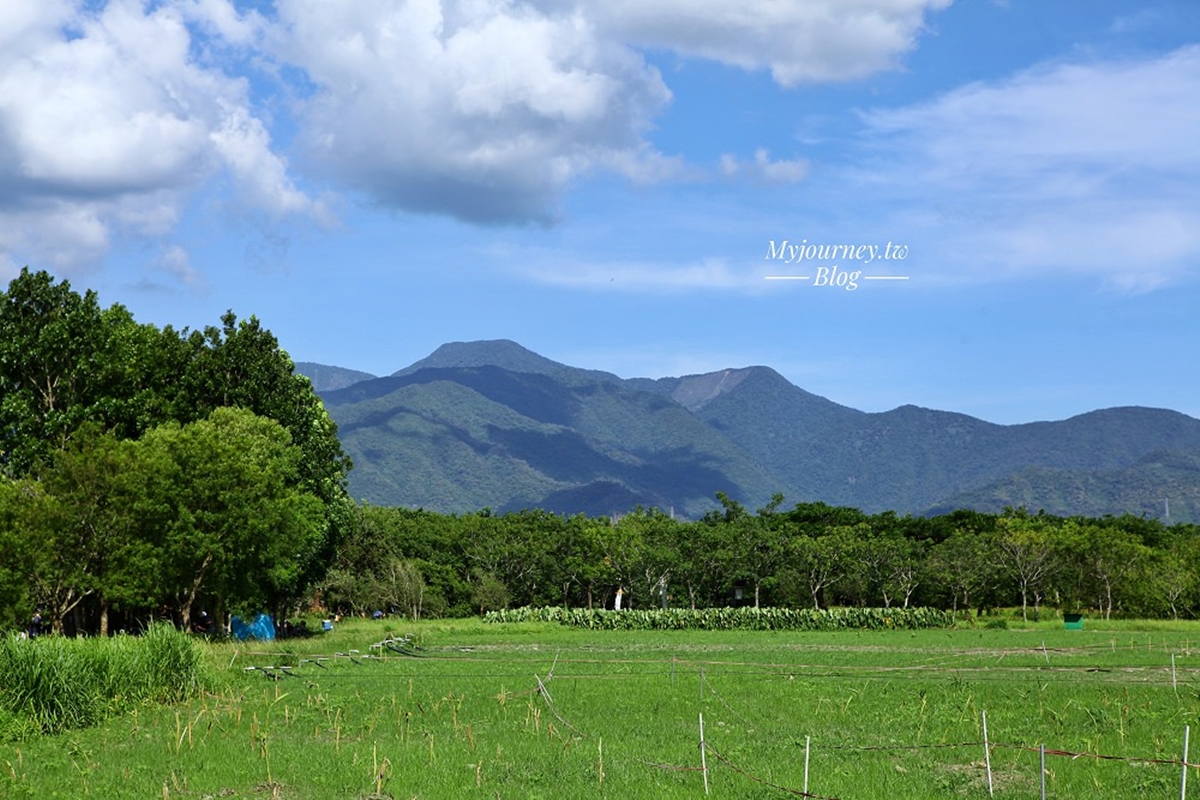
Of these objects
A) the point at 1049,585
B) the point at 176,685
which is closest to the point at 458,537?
the point at 1049,585

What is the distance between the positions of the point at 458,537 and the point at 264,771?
90.3m

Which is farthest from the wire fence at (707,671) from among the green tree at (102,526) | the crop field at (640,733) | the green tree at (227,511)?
the green tree at (102,526)

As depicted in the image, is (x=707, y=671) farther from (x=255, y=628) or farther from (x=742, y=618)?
(x=742, y=618)

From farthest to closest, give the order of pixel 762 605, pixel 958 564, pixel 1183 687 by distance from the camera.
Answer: pixel 762 605 < pixel 958 564 < pixel 1183 687

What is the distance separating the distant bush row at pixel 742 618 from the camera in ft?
297

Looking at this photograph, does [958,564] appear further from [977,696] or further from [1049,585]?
[977,696]

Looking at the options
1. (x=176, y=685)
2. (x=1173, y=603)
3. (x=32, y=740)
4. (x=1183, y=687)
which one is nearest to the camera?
(x=32, y=740)

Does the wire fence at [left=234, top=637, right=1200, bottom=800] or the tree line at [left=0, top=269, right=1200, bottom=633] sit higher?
the tree line at [left=0, top=269, right=1200, bottom=633]

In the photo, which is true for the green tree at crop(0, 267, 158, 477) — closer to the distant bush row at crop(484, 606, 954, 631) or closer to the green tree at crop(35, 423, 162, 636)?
the green tree at crop(35, 423, 162, 636)

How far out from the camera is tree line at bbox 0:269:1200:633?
5062 cm

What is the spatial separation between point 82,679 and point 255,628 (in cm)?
4149

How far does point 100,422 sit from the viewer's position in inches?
2301

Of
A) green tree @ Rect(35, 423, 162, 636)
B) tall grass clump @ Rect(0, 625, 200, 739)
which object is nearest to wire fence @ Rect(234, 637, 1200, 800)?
green tree @ Rect(35, 423, 162, 636)

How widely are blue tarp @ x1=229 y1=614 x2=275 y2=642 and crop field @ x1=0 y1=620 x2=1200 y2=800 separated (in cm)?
1975
